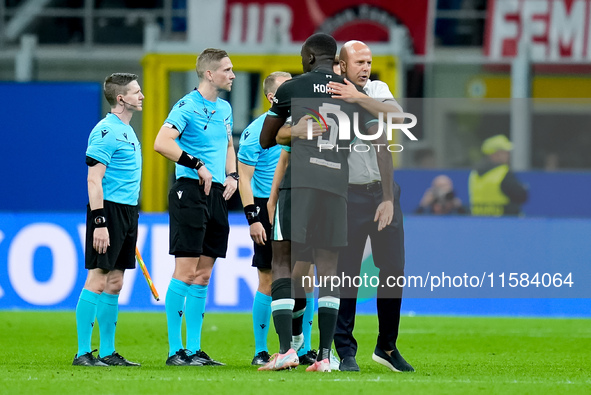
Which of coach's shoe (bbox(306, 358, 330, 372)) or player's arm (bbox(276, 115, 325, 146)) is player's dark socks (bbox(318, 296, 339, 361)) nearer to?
coach's shoe (bbox(306, 358, 330, 372))

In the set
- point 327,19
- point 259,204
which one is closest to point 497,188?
point 327,19

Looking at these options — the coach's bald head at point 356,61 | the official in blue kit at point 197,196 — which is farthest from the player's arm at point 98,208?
the coach's bald head at point 356,61

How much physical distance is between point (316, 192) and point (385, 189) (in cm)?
46

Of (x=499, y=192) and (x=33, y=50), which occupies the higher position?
(x=33, y=50)

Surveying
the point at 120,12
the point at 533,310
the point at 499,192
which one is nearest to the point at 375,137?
the point at 533,310

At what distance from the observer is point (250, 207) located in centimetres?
721

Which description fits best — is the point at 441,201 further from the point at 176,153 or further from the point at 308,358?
the point at 176,153

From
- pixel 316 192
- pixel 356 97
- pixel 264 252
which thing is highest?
pixel 356 97

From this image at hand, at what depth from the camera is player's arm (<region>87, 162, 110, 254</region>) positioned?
6.93 meters

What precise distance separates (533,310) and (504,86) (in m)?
6.46

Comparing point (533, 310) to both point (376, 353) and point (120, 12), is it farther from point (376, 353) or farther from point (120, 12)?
point (120, 12)

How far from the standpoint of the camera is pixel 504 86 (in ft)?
56.7

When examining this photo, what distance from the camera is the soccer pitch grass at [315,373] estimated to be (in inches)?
235

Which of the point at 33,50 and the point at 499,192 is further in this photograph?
the point at 33,50
